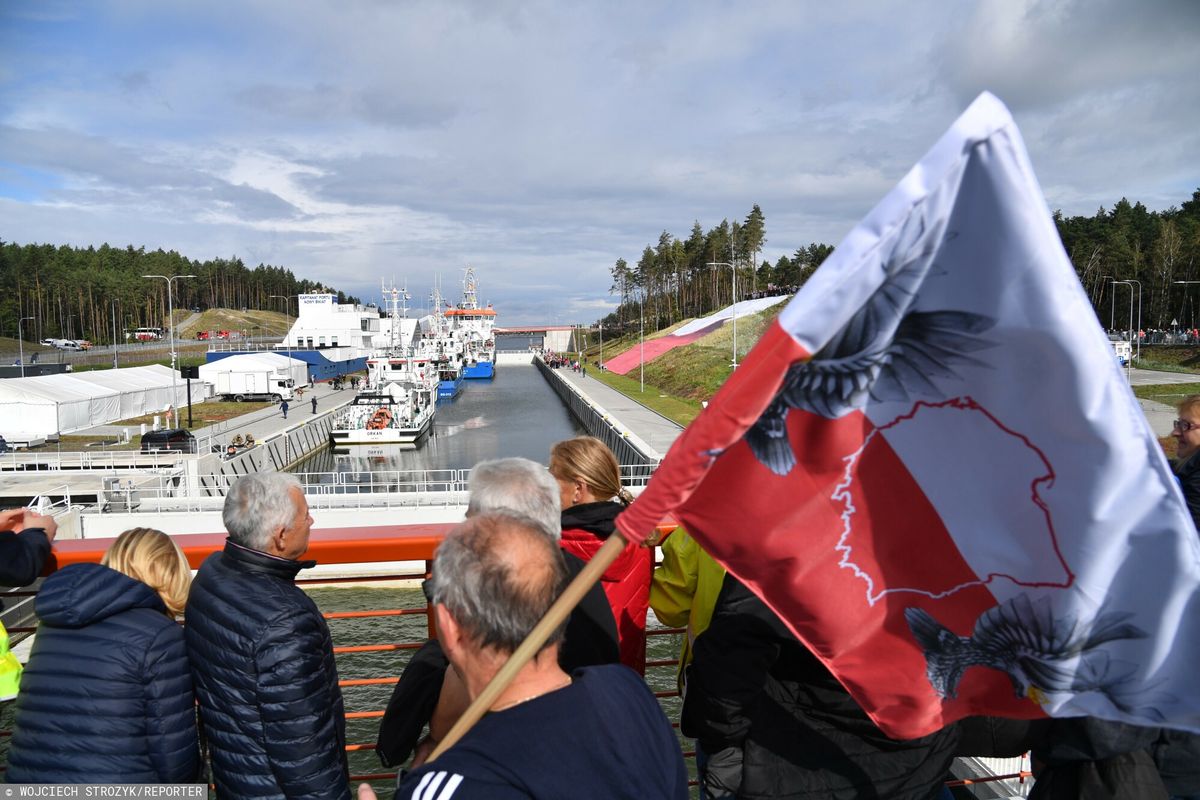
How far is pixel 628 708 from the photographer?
143 cm

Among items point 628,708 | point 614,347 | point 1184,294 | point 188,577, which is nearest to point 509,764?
point 628,708

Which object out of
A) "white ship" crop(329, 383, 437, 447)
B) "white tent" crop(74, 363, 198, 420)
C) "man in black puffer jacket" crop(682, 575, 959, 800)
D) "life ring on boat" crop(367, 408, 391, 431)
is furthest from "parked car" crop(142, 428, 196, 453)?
"man in black puffer jacket" crop(682, 575, 959, 800)

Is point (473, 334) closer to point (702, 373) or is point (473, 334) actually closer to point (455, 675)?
point (702, 373)

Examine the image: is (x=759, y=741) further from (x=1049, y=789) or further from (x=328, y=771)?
(x=328, y=771)

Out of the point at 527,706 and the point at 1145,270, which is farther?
the point at 1145,270

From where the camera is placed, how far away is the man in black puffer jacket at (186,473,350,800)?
2047mm

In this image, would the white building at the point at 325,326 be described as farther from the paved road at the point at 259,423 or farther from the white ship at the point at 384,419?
the white ship at the point at 384,419

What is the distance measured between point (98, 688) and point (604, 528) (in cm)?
135

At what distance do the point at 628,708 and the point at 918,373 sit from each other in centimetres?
88

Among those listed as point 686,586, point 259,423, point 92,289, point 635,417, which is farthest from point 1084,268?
point 92,289

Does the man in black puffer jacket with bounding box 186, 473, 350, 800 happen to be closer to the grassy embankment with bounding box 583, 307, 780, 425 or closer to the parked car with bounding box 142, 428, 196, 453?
the parked car with bounding box 142, 428, 196, 453

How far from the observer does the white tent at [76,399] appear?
29.3 m

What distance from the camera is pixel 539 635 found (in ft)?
4.27

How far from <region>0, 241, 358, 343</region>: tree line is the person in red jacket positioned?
78200 millimetres
